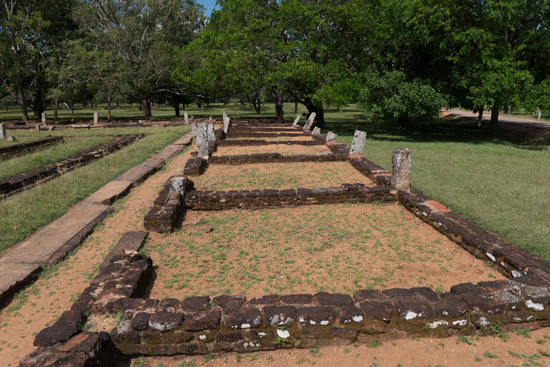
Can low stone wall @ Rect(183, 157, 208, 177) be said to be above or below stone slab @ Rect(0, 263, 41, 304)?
above

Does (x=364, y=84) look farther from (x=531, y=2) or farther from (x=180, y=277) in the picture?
(x=180, y=277)

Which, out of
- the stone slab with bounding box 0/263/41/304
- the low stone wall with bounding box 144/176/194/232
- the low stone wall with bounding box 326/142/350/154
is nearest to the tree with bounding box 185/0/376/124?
the low stone wall with bounding box 326/142/350/154

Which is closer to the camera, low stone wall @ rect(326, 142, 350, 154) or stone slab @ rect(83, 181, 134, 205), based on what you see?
stone slab @ rect(83, 181, 134, 205)

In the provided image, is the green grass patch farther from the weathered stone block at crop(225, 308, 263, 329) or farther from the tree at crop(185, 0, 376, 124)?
the tree at crop(185, 0, 376, 124)

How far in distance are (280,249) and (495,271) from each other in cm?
338

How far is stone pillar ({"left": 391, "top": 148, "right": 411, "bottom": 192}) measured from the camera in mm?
8047

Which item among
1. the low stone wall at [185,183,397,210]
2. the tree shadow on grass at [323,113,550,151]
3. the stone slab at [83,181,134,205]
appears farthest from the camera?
the tree shadow on grass at [323,113,550,151]

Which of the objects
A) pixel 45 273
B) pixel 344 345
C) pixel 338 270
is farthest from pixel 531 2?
pixel 45 273

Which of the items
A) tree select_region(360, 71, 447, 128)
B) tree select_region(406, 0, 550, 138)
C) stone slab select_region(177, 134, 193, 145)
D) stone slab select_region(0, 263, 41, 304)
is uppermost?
tree select_region(406, 0, 550, 138)

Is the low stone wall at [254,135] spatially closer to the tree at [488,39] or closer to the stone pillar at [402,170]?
the tree at [488,39]

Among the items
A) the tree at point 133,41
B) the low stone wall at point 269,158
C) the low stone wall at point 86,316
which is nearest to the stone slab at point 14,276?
the low stone wall at point 86,316

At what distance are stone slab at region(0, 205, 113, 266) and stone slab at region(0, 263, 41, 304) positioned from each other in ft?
0.57

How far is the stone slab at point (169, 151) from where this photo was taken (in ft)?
44.3

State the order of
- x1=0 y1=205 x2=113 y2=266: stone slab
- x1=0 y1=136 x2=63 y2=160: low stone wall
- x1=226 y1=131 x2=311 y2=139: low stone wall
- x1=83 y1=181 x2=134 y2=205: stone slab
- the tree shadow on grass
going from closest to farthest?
1. x1=0 y1=205 x2=113 y2=266: stone slab
2. x1=83 y1=181 x2=134 y2=205: stone slab
3. x1=0 y1=136 x2=63 y2=160: low stone wall
4. x1=226 y1=131 x2=311 y2=139: low stone wall
5. the tree shadow on grass
